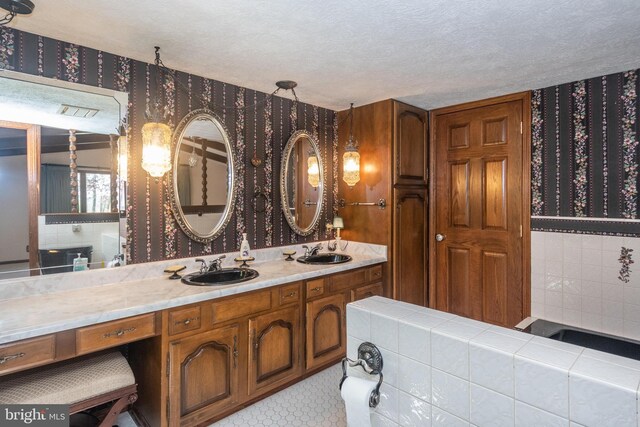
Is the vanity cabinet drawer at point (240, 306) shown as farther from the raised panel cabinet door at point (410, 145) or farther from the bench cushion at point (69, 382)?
the raised panel cabinet door at point (410, 145)

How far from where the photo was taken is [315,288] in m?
2.61

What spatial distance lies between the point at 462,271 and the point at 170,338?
2.70 meters

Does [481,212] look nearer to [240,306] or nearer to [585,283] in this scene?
[585,283]

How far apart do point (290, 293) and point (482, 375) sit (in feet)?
5.16

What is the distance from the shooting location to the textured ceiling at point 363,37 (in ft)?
5.50

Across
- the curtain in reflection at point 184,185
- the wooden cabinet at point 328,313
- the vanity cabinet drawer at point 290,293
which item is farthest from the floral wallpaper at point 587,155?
the curtain in reflection at point 184,185

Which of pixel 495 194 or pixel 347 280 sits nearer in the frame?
pixel 347 280

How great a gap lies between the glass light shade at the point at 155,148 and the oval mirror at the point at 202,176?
22cm

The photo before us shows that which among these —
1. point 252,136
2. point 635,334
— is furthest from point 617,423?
point 252,136

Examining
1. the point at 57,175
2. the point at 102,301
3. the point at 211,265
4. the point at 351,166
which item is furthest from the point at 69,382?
the point at 351,166

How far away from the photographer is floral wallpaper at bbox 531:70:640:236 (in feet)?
8.27

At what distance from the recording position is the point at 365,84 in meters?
2.77

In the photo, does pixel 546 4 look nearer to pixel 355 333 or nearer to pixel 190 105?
pixel 355 333

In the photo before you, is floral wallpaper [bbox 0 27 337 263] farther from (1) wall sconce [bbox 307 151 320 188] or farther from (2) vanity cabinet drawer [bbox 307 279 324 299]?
(2) vanity cabinet drawer [bbox 307 279 324 299]
